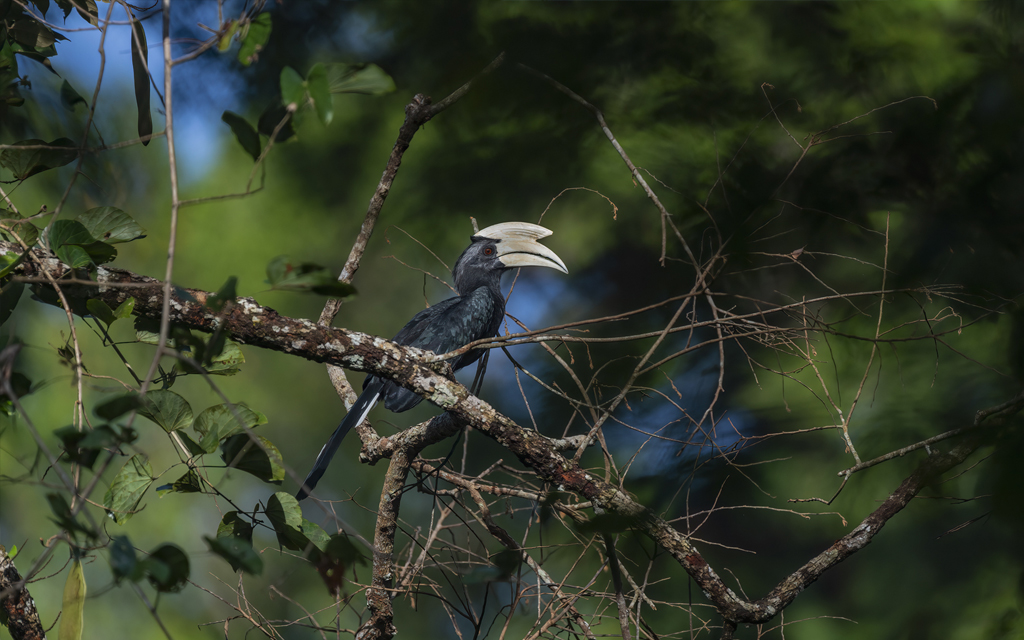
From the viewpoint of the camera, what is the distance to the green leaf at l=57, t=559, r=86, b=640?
37.1 inches

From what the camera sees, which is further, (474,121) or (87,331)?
(87,331)

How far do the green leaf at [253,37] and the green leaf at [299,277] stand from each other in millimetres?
280

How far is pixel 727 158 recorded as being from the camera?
1898mm

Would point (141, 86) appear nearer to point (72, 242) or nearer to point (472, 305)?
point (72, 242)

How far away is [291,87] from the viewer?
763 mm

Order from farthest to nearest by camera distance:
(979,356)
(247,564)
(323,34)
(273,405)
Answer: (273,405) < (323,34) < (979,356) < (247,564)

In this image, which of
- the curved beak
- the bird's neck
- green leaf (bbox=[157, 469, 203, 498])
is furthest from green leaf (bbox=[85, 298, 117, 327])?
the bird's neck

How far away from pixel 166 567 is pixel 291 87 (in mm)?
571

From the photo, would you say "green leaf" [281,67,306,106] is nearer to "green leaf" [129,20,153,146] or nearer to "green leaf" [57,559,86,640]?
"green leaf" [129,20,153,146]

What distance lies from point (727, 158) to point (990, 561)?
5.04ft

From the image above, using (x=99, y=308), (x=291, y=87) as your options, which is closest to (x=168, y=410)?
(x=99, y=308)

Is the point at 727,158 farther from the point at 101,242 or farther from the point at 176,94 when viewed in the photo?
the point at 176,94

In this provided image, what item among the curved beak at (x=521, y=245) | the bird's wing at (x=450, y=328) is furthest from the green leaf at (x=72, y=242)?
the curved beak at (x=521, y=245)

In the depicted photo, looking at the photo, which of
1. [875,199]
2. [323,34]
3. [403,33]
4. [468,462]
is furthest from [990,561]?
[323,34]
